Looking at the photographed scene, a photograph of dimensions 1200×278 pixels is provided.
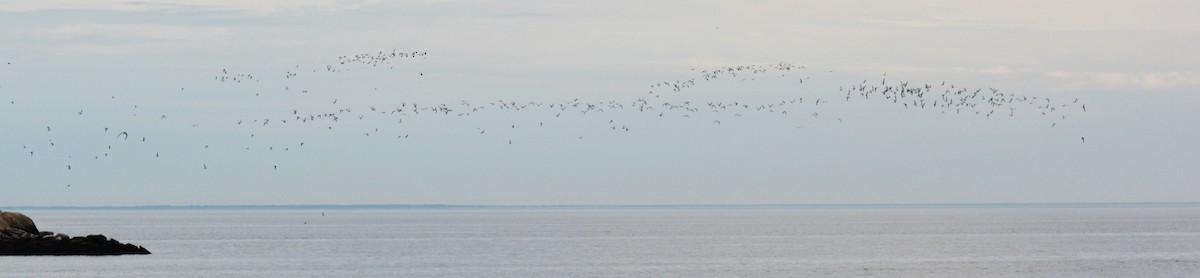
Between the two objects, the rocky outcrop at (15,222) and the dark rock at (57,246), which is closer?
the dark rock at (57,246)

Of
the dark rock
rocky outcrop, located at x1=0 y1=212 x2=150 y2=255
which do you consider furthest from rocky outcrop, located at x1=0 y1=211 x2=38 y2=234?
the dark rock

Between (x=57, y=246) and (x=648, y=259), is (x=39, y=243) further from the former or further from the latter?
(x=648, y=259)

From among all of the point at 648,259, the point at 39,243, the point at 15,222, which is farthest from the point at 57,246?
the point at 648,259

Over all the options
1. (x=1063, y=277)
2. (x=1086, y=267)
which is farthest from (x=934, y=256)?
(x=1063, y=277)

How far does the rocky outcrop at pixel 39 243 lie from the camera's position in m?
87.8

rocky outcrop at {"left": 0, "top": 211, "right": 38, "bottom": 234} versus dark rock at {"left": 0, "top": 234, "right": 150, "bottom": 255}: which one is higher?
rocky outcrop at {"left": 0, "top": 211, "right": 38, "bottom": 234}

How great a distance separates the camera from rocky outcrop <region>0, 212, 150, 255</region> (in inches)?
3455

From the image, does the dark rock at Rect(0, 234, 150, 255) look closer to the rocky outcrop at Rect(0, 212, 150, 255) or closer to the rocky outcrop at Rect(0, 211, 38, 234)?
the rocky outcrop at Rect(0, 212, 150, 255)

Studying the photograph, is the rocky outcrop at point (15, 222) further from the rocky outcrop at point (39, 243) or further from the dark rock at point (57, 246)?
the dark rock at point (57, 246)

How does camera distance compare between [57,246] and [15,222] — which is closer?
[57,246]

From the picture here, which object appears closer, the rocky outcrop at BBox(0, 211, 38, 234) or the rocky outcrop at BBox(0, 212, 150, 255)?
the rocky outcrop at BBox(0, 212, 150, 255)

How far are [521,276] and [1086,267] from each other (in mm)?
31451

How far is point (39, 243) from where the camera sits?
292 feet

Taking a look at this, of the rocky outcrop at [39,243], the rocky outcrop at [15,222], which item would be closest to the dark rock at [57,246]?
the rocky outcrop at [39,243]
